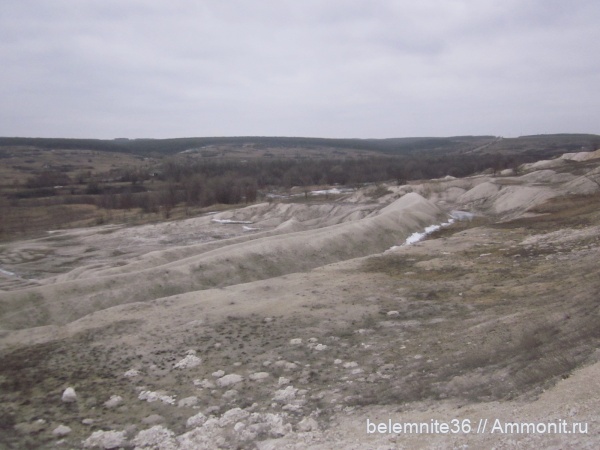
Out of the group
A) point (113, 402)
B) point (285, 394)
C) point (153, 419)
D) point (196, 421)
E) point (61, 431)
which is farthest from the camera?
point (113, 402)

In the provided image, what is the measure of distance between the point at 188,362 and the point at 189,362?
0.03m

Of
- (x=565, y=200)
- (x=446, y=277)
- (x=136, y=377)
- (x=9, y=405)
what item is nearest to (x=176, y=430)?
(x=136, y=377)

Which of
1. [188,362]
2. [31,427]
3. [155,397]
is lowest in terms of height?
[31,427]

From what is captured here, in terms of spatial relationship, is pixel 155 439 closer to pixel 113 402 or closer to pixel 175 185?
pixel 113 402

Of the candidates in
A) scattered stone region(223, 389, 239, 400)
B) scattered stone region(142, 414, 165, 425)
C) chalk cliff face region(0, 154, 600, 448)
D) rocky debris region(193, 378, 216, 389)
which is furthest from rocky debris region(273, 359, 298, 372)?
scattered stone region(142, 414, 165, 425)

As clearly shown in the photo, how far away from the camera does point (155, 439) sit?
9.62 m

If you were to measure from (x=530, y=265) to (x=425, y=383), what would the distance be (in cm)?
1234

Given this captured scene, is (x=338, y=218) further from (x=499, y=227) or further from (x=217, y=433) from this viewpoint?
(x=217, y=433)

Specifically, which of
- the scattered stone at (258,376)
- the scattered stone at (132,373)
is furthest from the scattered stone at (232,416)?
the scattered stone at (132,373)

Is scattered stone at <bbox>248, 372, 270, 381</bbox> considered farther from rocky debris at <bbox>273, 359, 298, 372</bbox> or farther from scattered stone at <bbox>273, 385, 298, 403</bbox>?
scattered stone at <bbox>273, 385, 298, 403</bbox>

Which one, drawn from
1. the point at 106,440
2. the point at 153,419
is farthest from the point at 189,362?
the point at 106,440

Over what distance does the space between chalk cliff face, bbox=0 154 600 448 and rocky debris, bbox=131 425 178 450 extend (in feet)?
0.09

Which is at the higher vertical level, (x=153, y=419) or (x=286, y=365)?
(x=286, y=365)

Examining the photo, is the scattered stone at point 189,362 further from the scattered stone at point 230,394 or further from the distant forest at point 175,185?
the distant forest at point 175,185
